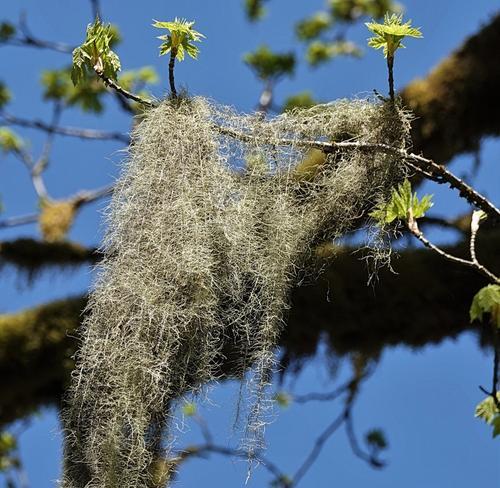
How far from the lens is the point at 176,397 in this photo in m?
1.63

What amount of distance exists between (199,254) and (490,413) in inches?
26.1


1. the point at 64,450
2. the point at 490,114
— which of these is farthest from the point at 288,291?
the point at 490,114

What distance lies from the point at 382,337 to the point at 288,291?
1.17 m

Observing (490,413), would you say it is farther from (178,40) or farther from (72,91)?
(72,91)

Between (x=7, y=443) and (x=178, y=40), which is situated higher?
(x=7, y=443)

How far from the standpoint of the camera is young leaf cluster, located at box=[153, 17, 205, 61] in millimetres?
1721

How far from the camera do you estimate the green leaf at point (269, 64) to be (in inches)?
191

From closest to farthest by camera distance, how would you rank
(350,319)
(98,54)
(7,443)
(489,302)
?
(489,302) → (98,54) → (350,319) → (7,443)

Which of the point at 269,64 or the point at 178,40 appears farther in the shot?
the point at 269,64

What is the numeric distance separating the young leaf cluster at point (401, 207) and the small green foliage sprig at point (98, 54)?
0.55 meters

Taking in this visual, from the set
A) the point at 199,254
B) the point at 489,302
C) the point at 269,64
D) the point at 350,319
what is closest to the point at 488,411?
the point at 489,302

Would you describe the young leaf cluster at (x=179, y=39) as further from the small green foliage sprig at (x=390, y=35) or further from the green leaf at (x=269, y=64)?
the green leaf at (x=269, y=64)

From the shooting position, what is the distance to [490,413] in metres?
1.86

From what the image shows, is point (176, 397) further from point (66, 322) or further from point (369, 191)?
point (66, 322)
